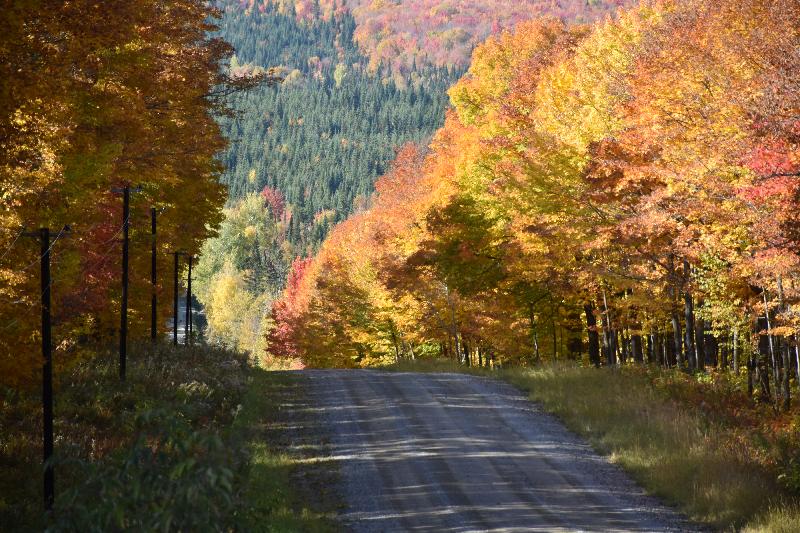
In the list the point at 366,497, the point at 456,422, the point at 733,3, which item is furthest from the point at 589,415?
the point at 733,3

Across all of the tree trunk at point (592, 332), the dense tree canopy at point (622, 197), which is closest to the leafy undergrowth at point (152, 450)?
the dense tree canopy at point (622, 197)

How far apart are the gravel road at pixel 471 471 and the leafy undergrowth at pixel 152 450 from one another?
63.3 inches

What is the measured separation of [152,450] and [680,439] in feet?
38.8

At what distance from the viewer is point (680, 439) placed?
1596cm

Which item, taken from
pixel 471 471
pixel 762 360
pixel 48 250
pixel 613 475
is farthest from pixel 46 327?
pixel 762 360

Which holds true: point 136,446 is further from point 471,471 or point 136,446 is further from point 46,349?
point 471,471

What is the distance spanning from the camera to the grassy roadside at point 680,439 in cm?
1212

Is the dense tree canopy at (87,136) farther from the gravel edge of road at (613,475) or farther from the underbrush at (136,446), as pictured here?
the gravel edge of road at (613,475)

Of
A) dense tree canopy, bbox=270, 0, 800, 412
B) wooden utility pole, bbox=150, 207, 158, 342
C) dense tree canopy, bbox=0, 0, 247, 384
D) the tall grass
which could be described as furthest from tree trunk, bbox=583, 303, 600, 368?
wooden utility pole, bbox=150, 207, 158, 342

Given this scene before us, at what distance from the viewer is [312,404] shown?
23.3 metres

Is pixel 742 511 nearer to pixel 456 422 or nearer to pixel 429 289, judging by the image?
pixel 456 422

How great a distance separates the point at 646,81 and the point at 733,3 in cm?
287

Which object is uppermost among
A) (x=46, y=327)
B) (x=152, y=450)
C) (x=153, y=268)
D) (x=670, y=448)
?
(x=153, y=268)

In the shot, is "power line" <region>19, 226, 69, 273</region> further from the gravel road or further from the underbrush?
the gravel road
